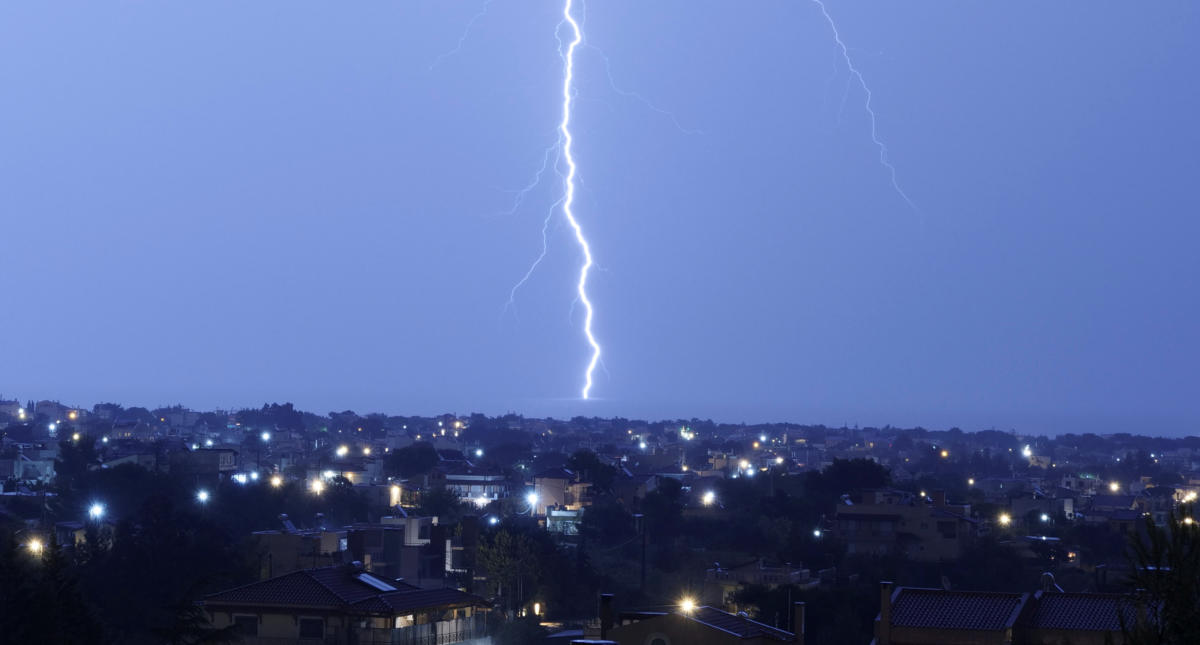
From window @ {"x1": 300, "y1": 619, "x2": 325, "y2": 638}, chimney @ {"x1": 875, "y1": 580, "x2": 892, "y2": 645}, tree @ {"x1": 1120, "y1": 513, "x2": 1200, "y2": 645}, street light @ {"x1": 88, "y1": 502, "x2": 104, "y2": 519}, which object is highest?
tree @ {"x1": 1120, "y1": 513, "x2": 1200, "y2": 645}

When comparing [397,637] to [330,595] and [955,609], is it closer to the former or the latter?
[330,595]

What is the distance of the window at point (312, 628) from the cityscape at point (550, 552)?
0.16 feet

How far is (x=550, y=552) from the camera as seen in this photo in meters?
39.3

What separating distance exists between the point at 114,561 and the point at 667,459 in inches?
1938

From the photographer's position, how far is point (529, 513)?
55875 millimetres

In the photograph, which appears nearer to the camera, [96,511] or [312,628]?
[312,628]

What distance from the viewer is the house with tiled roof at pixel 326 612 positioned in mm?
24109

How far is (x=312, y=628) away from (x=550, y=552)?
15.4 meters

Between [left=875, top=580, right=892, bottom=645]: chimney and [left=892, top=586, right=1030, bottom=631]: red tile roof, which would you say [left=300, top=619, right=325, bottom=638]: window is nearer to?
[left=875, top=580, right=892, bottom=645]: chimney

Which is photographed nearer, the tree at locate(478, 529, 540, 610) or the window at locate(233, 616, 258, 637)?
the window at locate(233, 616, 258, 637)

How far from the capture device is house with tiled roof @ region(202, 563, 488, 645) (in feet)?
79.1

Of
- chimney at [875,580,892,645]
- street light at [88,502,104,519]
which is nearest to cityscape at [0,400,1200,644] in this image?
chimney at [875,580,892,645]

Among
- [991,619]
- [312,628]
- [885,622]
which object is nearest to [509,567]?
[312,628]

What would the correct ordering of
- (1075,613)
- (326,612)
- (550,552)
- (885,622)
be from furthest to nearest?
(550,552)
(326,612)
(1075,613)
(885,622)
